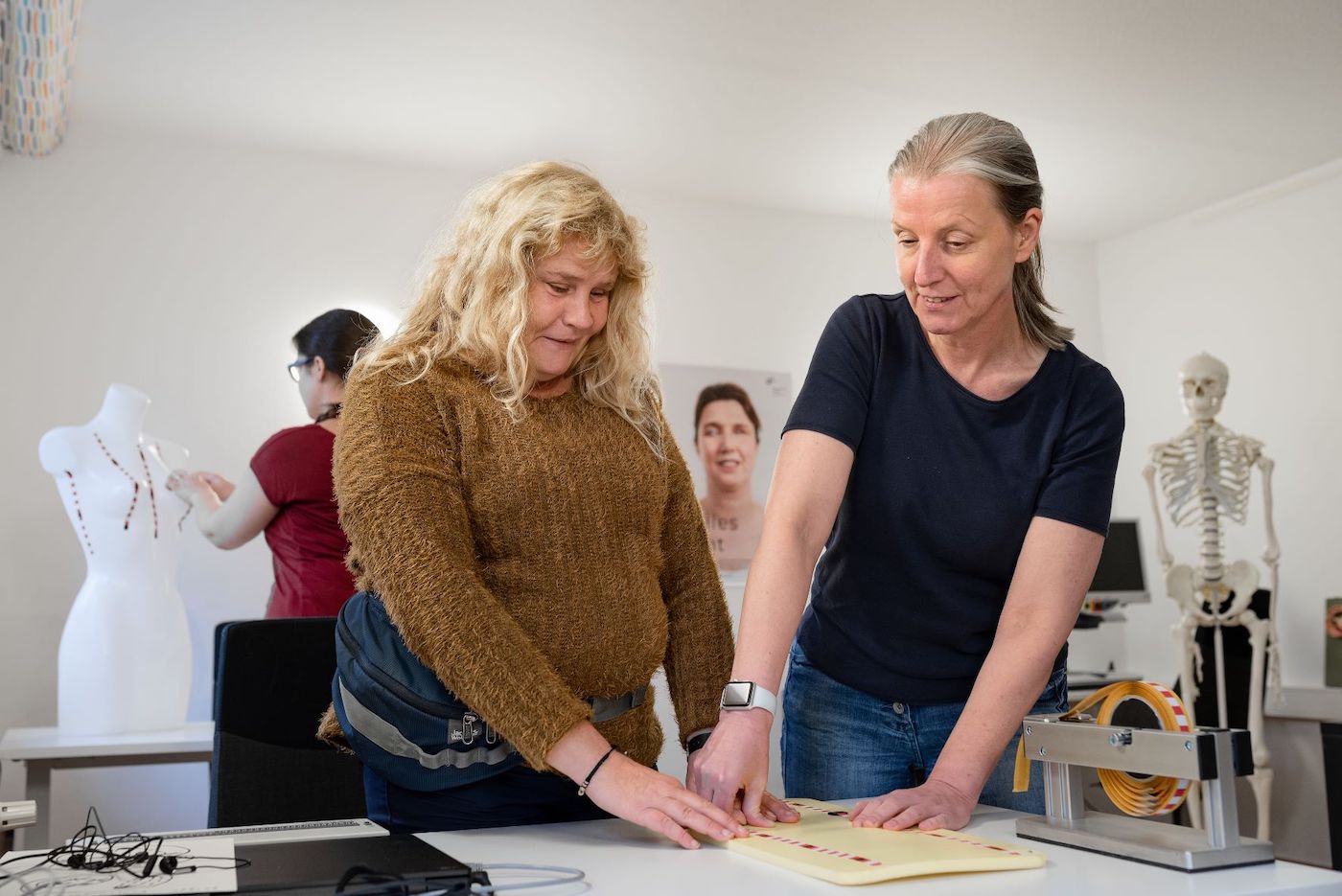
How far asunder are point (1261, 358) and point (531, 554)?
497 cm

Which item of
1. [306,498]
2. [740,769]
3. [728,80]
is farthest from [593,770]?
[728,80]

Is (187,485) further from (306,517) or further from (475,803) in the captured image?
(475,803)

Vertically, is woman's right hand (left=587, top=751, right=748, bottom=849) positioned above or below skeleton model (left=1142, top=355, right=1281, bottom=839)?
below

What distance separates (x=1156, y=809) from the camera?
1181 mm

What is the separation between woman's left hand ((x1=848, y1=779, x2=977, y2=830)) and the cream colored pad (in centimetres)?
1

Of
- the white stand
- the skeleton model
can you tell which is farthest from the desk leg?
the skeleton model

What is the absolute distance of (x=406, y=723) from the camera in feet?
4.22

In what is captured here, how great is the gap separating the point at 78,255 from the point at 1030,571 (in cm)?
410

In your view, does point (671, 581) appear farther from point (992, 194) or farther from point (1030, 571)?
point (992, 194)

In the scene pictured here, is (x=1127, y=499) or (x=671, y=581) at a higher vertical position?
(x=1127, y=499)

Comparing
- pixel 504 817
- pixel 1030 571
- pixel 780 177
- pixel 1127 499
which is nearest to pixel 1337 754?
pixel 1127 499

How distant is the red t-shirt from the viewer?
289cm

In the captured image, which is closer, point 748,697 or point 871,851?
point 871,851

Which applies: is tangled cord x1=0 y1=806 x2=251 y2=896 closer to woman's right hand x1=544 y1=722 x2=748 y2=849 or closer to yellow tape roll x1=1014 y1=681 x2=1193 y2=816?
woman's right hand x1=544 y1=722 x2=748 y2=849
